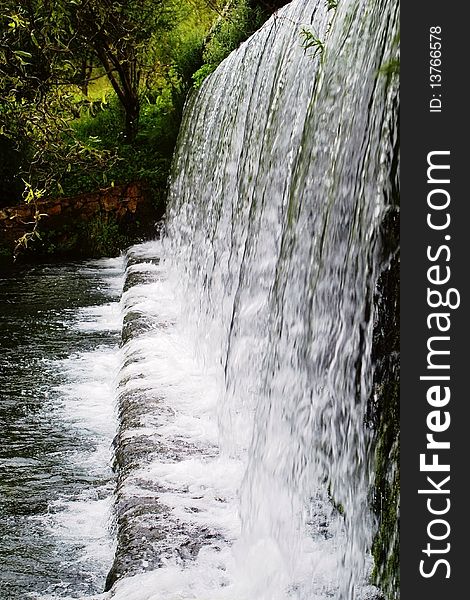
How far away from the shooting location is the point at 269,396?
4023mm

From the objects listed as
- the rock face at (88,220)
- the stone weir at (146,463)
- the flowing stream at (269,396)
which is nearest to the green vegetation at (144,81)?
the rock face at (88,220)

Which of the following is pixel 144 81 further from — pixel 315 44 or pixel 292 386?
pixel 292 386

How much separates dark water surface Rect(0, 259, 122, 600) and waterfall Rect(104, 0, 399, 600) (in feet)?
1.04

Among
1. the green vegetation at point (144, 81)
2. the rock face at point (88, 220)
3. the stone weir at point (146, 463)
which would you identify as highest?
the green vegetation at point (144, 81)

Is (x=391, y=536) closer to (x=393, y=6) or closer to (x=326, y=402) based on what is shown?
(x=326, y=402)

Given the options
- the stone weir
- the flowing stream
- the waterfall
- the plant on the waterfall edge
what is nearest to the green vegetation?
the flowing stream

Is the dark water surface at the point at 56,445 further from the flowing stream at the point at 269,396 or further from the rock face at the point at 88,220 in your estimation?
the rock face at the point at 88,220

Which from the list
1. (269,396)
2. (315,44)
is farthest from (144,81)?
(269,396)

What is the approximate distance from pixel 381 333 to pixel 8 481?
2781 millimetres

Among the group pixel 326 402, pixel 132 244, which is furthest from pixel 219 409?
pixel 132 244

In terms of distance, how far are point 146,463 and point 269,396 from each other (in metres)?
0.78

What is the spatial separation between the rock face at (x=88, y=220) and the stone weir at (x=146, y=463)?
724cm

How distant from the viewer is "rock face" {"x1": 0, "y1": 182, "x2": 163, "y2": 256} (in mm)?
14242

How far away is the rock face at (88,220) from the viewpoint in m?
14.2
